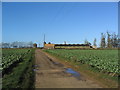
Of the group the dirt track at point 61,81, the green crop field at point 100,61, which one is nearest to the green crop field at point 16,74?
the dirt track at point 61,81

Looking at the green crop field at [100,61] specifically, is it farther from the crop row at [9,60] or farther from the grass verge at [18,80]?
the crop row at [9,60]

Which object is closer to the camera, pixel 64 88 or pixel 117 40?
pixel 64 88

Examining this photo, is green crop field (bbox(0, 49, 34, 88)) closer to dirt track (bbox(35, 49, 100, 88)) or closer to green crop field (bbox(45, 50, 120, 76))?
dirt track (bbox(35, 49, 100, 88))

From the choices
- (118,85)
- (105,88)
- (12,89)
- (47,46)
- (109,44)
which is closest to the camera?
(12,89)

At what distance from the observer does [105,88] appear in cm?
820

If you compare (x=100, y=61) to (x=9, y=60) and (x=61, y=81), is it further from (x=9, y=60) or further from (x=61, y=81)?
(x=61, y=81)

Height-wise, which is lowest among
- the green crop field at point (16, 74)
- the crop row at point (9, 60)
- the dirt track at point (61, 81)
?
the dirt track at point (61, 81)

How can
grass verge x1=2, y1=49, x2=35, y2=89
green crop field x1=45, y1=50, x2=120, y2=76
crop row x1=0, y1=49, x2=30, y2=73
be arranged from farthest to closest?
crop row x1=0, y1=49, x2=30, y2=73 < green crop field x1=45, y1=50, x2=120, y2=76 < grass verge x1=2, y1=49, x2=35, y2=89

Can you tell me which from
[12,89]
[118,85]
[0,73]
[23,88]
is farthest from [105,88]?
[0,73]

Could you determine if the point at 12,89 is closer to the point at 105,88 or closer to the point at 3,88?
the point at 3,88

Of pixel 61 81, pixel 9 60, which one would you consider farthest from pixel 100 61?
pixel 61 81

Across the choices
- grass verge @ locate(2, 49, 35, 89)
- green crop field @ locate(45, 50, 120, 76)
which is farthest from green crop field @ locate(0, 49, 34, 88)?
green crop field @ locate(45, 50, 120, 76)

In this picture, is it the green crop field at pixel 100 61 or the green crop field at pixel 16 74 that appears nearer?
the green crop field at pixel 16 74

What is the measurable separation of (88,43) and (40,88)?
132 meters
